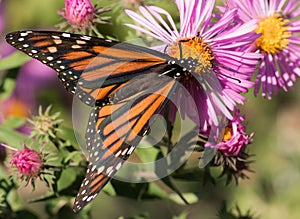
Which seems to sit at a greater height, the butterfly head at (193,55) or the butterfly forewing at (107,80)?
the butterfly head at (193,55)

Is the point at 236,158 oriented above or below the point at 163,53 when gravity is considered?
below

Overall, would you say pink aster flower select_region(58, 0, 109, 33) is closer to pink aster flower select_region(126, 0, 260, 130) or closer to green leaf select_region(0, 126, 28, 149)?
pink aster flower select_region(126, 0, 260, 130)

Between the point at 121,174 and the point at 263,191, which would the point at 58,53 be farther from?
the point at 263,191

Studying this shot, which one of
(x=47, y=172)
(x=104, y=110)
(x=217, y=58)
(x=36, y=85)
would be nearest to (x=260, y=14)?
(x=217, y=58)

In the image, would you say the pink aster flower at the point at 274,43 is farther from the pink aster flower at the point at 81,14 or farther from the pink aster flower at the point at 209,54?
the pink aster flower at the point at 81,14

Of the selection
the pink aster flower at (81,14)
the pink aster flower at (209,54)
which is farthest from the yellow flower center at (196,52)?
the pink aster flower at (81,14)

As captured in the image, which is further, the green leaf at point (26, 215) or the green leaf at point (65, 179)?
the green leaf at point (26, 215)

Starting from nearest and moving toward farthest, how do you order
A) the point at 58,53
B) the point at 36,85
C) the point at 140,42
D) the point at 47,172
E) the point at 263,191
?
the point at 58,53 → the point at 47,172 → the point at 140,42 → the point at 36,85 → the point at 263,191
